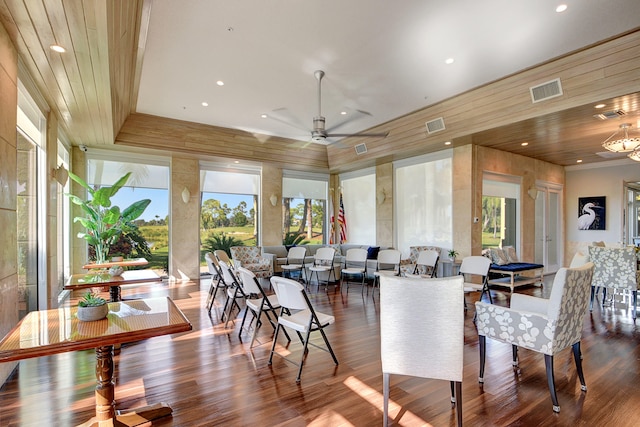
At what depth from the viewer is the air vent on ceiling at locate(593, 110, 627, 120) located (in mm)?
5068

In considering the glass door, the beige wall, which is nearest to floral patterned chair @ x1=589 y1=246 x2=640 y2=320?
the glass door

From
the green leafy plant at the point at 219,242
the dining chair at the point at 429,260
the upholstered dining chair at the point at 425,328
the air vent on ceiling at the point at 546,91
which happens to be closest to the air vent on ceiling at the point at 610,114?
the air vent on ceiling at the point at 546,91

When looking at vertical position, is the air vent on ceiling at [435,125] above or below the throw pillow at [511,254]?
above

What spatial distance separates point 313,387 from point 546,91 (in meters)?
5.34

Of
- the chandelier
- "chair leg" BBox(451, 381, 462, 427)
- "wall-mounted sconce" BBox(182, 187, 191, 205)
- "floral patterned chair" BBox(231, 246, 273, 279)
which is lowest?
"chair leg" BBox(451, 381, 462, 427)

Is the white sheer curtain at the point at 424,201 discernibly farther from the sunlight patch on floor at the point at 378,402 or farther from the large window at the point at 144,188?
the large window at the point at 144,188

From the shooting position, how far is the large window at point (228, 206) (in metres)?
8.96

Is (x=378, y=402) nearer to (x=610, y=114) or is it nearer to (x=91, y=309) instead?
(x=91, y=309)

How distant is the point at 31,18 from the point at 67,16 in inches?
12.9

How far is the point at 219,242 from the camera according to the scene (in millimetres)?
9156

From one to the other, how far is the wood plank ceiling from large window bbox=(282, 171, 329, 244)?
0.85 meters

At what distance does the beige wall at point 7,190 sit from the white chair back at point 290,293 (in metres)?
2.41

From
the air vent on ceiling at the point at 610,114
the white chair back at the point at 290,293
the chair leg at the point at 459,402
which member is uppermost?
the air vent on ceiling at the point at 610,114

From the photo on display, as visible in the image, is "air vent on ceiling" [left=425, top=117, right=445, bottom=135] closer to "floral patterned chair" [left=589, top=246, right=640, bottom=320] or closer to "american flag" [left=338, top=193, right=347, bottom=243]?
"floral patterned chair" [left=589, top=246, right=640, bottom=320]
